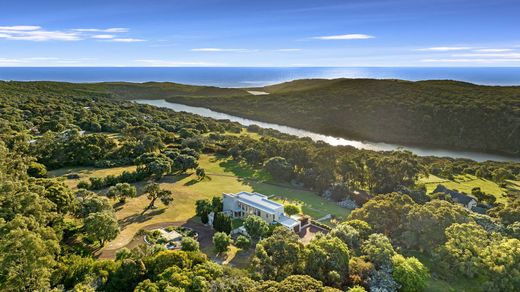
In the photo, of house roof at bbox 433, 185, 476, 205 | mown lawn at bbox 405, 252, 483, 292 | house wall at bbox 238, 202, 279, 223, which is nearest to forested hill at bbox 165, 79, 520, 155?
house roof at bbox 433, 185, 476, 205

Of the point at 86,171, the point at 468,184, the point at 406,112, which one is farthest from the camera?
the point at 406,112

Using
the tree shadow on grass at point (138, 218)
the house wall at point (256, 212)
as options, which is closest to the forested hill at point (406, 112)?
the house wall at point (256, 212)

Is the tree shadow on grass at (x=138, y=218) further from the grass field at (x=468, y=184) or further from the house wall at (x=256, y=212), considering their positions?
the grass field at (x=468, y=184)

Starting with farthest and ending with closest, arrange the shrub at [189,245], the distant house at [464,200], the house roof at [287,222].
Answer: the distant house at [464,200] → the house roof at [287,222] → the shrub at [189,245]

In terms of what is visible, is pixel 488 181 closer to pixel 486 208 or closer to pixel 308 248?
pixel 486 208

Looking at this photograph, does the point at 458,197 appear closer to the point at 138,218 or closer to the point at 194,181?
the point at 194,181

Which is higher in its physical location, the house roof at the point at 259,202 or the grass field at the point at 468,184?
the house roof at the point at 259,202

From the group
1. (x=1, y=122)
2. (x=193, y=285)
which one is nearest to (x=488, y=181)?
(x=193, y=285)

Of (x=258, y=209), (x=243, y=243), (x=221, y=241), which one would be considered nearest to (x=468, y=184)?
(x=258, y=209)
